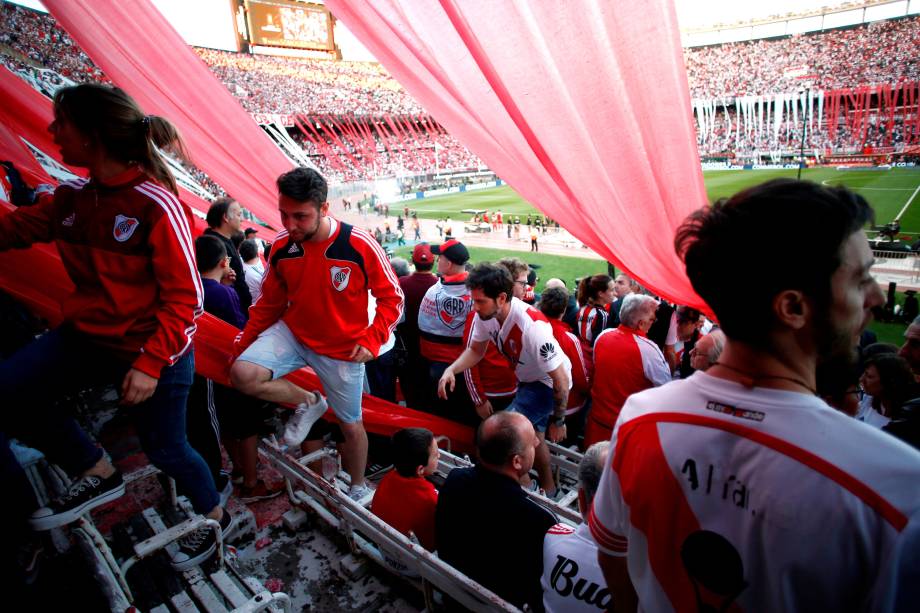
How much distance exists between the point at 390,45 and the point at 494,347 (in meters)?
2.30

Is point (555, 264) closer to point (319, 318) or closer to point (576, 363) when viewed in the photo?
point (576, 363)

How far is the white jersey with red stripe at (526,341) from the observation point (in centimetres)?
329

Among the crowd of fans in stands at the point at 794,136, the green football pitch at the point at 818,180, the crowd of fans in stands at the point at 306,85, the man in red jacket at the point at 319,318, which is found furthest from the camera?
the crowd of fans in stands at the point at 306,85

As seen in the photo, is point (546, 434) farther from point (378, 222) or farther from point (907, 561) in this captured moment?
point (378, 222)

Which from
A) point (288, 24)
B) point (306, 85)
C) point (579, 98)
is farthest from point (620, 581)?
point (288, 24)

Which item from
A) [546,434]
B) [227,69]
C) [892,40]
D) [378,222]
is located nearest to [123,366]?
[546,434]

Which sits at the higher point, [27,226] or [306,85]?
[306,85]

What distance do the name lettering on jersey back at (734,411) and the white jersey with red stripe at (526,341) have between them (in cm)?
234

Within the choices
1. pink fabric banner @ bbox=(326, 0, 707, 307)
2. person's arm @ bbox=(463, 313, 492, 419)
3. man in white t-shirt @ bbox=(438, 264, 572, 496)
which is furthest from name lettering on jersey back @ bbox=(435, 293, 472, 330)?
pink fabric banner @ bbox=(326, 0, 707, 307)

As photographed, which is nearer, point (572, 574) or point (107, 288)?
point (572, 574)

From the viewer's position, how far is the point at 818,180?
1830 centimetres

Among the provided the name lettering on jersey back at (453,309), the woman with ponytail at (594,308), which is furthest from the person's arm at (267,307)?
the woman with ponytail at (594,308)

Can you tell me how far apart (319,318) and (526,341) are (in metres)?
1.41

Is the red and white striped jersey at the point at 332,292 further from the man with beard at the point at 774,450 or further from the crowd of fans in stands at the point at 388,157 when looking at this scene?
the crowd of fans in stands at the point at 388,157
